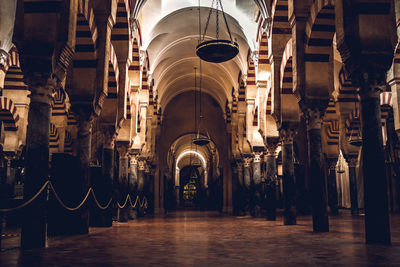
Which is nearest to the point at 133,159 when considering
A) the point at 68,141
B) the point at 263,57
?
the point at 68,141

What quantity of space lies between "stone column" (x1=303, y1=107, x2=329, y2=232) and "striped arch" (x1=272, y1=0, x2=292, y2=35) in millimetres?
3082

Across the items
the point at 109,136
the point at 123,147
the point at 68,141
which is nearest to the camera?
the point at 109,136

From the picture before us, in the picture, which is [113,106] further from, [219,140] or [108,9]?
[219,140]

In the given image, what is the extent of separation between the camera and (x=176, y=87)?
22328 mm

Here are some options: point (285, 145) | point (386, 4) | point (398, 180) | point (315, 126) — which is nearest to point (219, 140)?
point (398, 180)

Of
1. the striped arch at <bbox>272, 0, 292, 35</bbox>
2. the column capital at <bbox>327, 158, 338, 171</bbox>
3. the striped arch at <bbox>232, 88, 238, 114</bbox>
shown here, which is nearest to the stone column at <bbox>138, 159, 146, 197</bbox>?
the striped arch at <bbox>232, 88, 238, 114</bbox>

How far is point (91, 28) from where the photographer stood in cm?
745

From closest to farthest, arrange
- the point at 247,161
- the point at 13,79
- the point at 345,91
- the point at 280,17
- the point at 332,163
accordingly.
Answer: the point at 280,17 → the point at 13,79 → the point at 345,91 → the point at 332,163 → the point at 247,161

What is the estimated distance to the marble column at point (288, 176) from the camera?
31.4 feet

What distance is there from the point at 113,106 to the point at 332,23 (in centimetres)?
524

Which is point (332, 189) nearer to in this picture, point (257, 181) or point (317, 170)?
point (257, 181)

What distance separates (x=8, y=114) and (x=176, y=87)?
1189cm

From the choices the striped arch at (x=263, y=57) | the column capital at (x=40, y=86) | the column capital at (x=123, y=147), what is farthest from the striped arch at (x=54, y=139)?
the column capital at (x=40, y=86)

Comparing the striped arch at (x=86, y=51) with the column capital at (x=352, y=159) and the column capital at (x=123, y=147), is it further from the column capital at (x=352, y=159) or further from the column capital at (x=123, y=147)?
the column capital at (x=352, y=159)
